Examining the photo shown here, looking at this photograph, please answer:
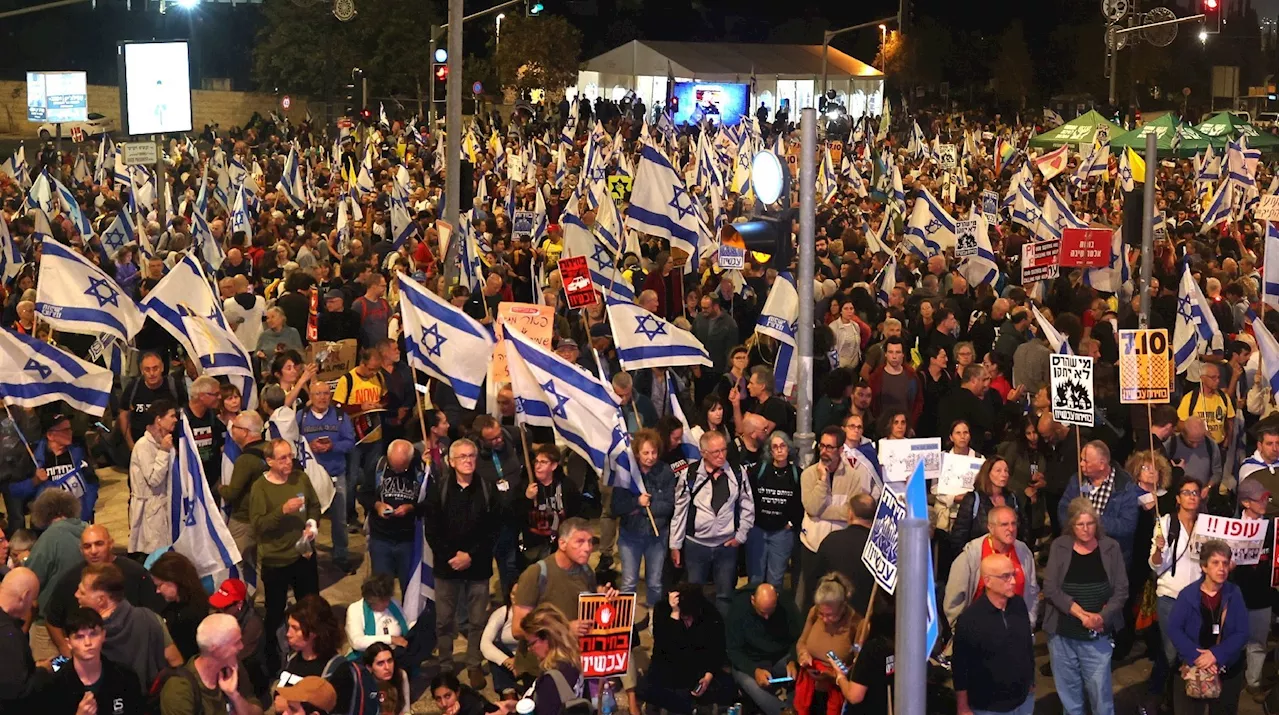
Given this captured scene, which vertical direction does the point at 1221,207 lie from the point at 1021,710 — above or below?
above

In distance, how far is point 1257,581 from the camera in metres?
10.5

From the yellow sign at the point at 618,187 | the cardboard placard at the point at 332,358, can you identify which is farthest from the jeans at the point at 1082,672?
the yellow sign at the point at 618,187

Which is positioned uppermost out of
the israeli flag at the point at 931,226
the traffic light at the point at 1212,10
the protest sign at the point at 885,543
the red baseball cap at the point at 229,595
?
the traffic light at the point at 1212,10

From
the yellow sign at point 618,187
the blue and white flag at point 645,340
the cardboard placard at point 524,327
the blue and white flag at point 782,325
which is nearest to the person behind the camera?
the cardboard placard at point 524,327

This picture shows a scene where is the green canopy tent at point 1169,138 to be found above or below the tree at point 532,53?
below

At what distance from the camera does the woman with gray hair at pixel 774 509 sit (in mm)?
11539

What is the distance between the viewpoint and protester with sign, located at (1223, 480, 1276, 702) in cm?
1036

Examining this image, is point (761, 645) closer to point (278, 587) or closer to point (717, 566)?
point (717, 566)

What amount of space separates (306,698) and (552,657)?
122 cm

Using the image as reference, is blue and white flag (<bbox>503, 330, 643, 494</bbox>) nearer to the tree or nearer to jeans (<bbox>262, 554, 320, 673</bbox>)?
jeans (<bbox>262, 554, 320, 673</bbox>)

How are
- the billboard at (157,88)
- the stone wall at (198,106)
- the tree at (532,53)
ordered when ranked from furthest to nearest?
the tree at (532,53)
the stone wall at (198,106)
the billboard at (157,88)

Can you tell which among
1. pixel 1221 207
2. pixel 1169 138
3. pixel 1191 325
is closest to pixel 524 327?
pixel 1191 325

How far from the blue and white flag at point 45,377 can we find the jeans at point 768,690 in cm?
551

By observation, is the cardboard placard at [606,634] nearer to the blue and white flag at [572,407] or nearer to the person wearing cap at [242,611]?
the person wearing cap at [242,611]
